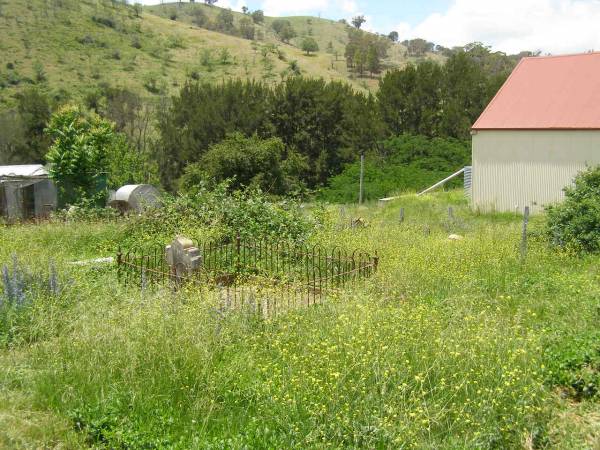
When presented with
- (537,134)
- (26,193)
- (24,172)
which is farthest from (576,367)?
(24,172)

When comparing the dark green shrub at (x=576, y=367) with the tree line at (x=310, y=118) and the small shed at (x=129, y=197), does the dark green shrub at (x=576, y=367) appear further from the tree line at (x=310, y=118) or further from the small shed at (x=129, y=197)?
the tree line at (x=310, y=118)

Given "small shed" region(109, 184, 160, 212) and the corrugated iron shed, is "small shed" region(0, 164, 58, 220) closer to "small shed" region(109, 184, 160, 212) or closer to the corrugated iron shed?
the corrugated iron shed

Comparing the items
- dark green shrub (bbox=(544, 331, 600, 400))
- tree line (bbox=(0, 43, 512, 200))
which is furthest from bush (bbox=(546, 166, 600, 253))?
tree line (bbox=(0, 43, 512, 200))

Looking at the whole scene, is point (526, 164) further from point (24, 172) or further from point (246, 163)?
point (24, 172)

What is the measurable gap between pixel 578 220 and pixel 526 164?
9106 mm

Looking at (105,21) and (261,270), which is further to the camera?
(105,21)

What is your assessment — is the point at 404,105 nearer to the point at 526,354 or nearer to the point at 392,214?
the point at 392,214

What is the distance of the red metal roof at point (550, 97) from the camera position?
19.9 m

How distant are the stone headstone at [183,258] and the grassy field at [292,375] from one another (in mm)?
1772

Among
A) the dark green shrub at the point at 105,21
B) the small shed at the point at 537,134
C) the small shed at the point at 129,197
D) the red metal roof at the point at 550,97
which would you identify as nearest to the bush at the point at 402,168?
the small shed at the point at 537,134

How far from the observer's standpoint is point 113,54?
167 ft

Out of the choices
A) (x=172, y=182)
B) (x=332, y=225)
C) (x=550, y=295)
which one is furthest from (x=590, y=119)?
(x=172, y=182)

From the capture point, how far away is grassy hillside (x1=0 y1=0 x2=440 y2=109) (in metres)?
44.3

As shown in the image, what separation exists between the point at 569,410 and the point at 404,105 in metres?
29.5
